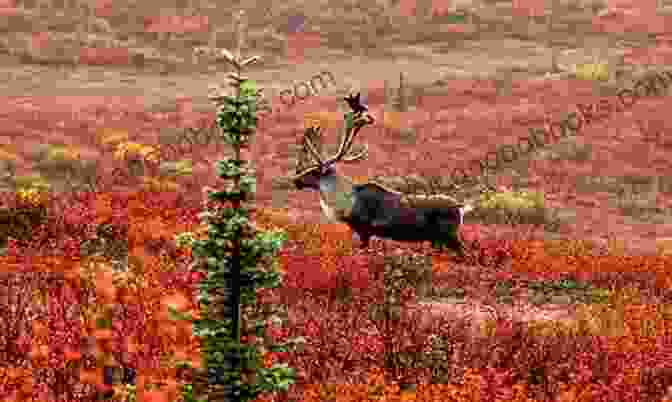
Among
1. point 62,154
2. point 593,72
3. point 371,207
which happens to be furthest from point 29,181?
point 593,72

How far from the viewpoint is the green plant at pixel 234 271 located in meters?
4.19

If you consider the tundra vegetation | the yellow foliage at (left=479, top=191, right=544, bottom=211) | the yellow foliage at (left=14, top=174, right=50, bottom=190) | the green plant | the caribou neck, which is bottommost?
the yellow foliage at (left=479, top=191, right=544, bottom=211)

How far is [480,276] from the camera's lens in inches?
429

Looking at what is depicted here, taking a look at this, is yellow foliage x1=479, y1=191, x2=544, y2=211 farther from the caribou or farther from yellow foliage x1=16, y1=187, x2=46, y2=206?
yellow foliage x1=16, y1=187, x2=46, y2=206

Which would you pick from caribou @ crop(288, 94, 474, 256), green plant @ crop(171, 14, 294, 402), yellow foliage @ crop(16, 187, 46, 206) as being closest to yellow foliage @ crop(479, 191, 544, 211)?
caribou @ crop(288, 94, 474, 256)

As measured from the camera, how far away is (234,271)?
14.4ft

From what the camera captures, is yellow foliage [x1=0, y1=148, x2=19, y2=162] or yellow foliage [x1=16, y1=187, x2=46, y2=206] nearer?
yellow foliage [x1=16, y1=187, x2=46, y2=206]

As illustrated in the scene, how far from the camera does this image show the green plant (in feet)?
13.7

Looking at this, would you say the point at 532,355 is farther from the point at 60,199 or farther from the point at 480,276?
the point at 60,199

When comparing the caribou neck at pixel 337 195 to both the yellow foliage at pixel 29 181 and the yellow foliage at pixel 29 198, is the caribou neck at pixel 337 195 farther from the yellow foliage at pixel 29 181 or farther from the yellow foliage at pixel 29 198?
the yellow foliage at pixel 29 181

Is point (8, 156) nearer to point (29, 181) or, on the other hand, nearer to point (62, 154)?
point (62, 154)

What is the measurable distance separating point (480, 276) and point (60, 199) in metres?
6.54

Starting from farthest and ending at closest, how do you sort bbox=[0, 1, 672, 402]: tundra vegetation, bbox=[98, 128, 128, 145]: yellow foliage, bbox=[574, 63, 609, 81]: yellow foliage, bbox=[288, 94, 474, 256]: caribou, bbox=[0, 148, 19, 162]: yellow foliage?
bbox=[574, 63, 609, 81]: yellow foliage
bbox=[98, 128, 128, 145]: yellow foliage
bbox=[0, 148, 19, 162]: yellow foliage
bbox=[288, 94, 474, 256]: caribou
bbox=[0, 1, 672, 402]: tundra vegetation

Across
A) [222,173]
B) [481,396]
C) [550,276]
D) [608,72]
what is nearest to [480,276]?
[550,276]
